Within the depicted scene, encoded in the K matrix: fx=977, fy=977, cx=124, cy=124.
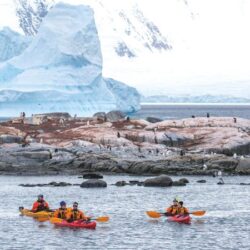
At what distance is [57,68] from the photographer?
115 meters

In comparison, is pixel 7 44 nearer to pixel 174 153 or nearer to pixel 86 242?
pixel 174 153

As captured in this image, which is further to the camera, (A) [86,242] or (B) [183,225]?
(B) [183,225]

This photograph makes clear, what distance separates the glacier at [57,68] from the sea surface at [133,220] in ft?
141

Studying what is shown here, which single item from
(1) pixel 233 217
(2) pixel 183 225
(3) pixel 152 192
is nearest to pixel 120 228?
(2) pixel 183 225

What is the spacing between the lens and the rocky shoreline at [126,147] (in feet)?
254

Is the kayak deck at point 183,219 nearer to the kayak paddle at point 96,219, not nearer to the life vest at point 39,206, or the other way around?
the kayak paddle at point 96,219

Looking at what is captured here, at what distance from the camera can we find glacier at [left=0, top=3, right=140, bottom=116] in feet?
375

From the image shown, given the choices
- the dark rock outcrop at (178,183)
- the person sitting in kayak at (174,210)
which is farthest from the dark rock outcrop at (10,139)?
the person sitting in kayak at (174,210)

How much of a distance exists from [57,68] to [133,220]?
65.2m

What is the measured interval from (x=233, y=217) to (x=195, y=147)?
32.3 metres

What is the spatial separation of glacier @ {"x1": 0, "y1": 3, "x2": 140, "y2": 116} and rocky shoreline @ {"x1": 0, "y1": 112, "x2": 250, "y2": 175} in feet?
59.7

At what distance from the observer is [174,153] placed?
268ft

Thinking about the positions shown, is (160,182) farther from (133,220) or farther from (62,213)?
(62,213)

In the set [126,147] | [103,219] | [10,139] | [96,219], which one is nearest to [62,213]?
[96,219]
